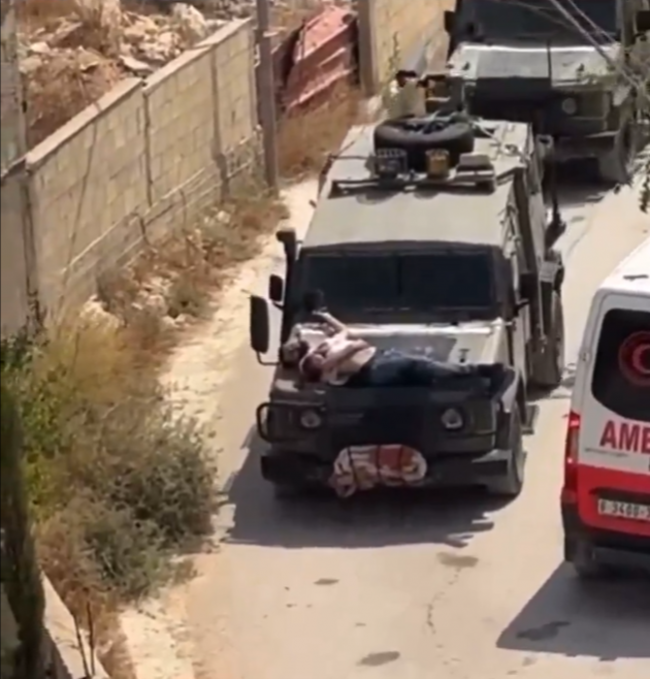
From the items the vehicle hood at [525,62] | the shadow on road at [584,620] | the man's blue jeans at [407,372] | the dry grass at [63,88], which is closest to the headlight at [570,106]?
the vehicle hood at [525,62]

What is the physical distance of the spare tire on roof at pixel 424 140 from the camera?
12977 mm

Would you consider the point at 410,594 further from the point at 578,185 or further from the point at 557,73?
the point at 578,185

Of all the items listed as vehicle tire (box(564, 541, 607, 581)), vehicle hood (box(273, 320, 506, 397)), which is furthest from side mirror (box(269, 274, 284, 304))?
vehicle tire (box(564, 541, 607, 581))

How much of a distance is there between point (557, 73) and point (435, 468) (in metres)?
8.71

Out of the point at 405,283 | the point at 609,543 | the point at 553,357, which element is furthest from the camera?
the point at 553,357

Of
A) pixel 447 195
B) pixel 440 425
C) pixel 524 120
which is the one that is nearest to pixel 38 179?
pixel 447 195

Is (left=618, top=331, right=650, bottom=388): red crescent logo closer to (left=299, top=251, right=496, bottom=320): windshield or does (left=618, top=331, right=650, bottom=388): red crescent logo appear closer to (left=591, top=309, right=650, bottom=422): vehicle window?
(left=591, top=309, right=650, bottom=422): vehicle window

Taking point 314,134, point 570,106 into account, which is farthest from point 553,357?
point 314,134

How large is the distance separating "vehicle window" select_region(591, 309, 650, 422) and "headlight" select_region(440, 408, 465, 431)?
63.4 inches

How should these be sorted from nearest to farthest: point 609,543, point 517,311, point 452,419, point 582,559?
point 609,543, point 582,559, point 452,419, point 517,311

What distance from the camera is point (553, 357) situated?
1366cm

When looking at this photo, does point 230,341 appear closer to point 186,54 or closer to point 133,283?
point 133,283

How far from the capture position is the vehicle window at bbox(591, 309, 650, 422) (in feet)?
31.8

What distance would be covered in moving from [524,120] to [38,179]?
6731 mm
